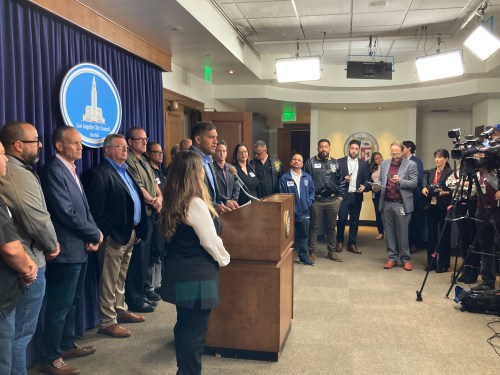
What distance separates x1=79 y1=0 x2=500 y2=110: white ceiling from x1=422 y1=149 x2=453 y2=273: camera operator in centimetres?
173

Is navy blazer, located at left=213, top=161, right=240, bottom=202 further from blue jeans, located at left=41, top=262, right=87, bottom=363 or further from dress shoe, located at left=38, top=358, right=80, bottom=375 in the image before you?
dress shoe, located at left=38, top=358, right=80, bottom=375

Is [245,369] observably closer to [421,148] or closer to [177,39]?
[177,39]

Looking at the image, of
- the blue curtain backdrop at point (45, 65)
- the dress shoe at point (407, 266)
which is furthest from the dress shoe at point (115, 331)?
the dress shoe at point (407, 266)

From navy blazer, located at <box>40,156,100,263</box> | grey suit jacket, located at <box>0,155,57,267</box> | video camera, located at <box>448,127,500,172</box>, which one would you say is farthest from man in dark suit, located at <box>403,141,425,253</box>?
grey suit jacket, located at <box>0,155,57,267</box>

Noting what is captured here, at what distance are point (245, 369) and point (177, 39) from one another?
3343 mm

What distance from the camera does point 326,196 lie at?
18.9 feet

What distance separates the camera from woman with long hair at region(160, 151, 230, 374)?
2.10 meters

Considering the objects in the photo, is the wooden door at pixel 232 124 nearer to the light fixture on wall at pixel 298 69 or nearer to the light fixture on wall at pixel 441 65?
the light fixture on wall at pixel 298 69

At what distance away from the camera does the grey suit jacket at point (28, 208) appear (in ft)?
6.91

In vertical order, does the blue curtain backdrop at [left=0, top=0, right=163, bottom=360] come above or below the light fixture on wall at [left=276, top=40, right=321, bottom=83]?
below

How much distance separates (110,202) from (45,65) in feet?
3.54

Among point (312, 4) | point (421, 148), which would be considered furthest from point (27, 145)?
point (421, 148)

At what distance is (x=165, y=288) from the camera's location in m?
2.18

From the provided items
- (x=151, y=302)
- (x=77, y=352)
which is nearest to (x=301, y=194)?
(x=151, y=302)
